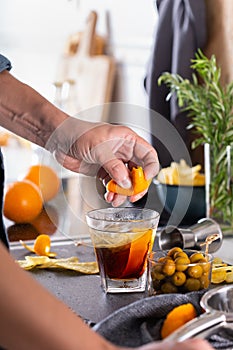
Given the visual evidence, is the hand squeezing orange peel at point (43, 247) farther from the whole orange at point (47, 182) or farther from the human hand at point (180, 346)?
the human hand at point (180, 346)

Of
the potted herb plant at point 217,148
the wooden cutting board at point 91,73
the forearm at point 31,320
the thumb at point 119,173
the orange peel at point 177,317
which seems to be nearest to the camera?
the forearm at point 31,320

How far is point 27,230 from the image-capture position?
1.69 metres

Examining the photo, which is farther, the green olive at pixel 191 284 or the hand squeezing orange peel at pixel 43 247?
the hand squeezing orange peel at pixel 43 247

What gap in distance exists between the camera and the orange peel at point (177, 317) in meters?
0.92

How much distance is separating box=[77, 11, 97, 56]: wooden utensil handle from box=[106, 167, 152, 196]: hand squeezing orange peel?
2619 millimetres

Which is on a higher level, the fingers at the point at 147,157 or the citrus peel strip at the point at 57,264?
the fingers at the point at 147,157

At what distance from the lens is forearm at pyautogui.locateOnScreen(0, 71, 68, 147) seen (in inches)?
49.2

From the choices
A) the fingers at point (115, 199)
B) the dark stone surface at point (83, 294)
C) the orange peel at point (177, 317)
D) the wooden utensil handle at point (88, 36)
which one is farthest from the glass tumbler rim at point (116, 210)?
the wooden utensil handle at point (88, 36)

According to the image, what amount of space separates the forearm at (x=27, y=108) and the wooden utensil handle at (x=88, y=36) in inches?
99.2

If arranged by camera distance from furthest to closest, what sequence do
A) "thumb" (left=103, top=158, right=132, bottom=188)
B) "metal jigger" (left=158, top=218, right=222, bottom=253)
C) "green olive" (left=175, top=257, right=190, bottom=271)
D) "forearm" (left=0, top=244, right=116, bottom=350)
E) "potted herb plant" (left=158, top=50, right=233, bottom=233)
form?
"potted herb plant" (left=158, top=50, right=233, bottom=233), "metal jigger" (left=158, top=218, right=222, bottom=253), "thumb" (left=103, top=158, right=132, bottom=188), "green olive" (left=175, top=257, right=190, bottom=271), "forearm" (left=0, top=244, right=116, bottom=350)

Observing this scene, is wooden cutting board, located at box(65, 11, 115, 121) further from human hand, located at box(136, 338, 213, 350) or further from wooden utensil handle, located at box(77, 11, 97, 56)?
human hand, located at box(136, 338, 213, 350)

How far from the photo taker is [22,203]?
1.74 meters

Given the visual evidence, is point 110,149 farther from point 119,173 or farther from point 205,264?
point 205,264

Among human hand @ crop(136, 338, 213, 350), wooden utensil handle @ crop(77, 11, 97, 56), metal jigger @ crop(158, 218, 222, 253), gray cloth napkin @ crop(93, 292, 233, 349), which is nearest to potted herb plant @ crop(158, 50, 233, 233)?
metal jigger @ crop(158, 218, 222, 253)
